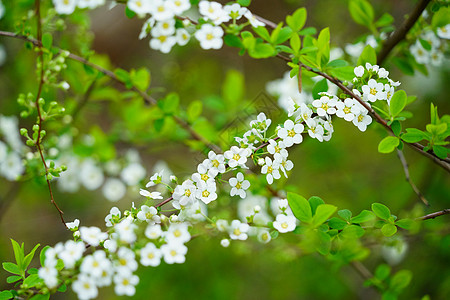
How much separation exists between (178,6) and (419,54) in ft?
3.44

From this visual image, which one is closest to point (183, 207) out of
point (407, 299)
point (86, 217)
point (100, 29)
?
point (407, 299)

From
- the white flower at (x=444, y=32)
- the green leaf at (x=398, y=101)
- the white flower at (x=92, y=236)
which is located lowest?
the white flower at (x=92, y=236)

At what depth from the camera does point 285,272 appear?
2.95 metres

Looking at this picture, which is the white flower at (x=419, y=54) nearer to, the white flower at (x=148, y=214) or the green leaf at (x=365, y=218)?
the green leaf at (x=365, y=218)

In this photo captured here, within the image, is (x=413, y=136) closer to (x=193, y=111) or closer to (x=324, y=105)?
(x=324, y=105)

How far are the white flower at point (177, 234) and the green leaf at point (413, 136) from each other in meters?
0.70

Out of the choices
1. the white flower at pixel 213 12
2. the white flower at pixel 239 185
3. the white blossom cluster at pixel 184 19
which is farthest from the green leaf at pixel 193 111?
the white flower at pixel 239 185

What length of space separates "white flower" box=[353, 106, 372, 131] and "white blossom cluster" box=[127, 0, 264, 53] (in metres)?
0.46

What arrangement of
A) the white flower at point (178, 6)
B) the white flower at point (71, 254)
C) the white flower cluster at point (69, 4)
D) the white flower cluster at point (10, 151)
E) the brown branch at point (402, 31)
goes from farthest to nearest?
the white flower cluster at point (10, 151) → the white flower cluster at point (69, 4) → the brown branch at point (402, 31) → the white flower at point (178, 6) → the white flower at point (71, 254)

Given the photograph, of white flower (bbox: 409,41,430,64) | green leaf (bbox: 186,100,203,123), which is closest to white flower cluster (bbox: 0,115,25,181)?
green leaf (bbox: 186,100,203,123)

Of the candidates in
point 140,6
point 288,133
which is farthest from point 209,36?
point 288,133

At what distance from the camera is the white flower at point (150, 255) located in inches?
39.9

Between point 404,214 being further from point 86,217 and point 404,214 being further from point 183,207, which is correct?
point 86,217

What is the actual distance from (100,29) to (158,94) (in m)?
1.39
